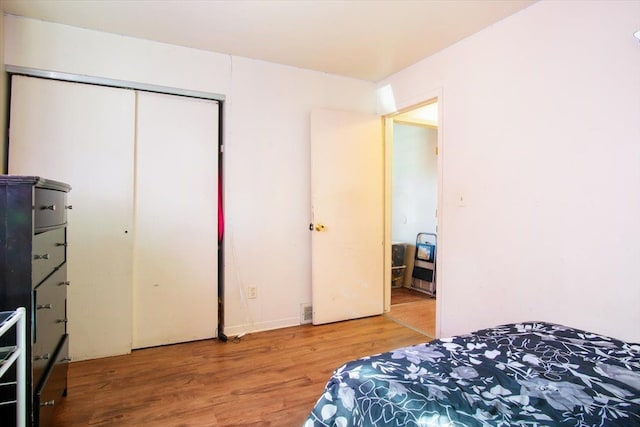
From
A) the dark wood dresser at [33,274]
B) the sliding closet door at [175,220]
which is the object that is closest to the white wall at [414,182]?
the sliding closet door at [175,220]

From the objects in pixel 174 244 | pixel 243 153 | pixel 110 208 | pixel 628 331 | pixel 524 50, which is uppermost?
pixel 524 50

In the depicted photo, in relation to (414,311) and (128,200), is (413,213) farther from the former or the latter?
(128,200)

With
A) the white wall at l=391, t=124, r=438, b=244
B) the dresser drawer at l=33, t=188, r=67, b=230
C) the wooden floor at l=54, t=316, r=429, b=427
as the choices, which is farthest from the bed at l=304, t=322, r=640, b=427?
the white wall at l=391, t=124, r=438, b=244

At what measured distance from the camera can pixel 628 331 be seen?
1.67 meters

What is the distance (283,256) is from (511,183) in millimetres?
1969

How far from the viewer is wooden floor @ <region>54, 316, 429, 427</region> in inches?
71.2

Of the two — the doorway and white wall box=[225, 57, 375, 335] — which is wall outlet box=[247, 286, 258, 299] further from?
the doorway

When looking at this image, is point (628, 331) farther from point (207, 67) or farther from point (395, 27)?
point (207, 67)

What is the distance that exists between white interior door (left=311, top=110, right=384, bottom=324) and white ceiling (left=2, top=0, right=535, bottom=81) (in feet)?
2.35

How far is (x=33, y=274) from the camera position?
1.26m

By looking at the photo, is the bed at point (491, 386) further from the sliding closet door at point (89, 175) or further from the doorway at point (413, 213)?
A: the doorway at point (413, 213)

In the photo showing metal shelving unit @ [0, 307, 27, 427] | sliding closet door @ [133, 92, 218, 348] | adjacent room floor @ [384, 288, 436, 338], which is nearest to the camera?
metal shelving unit @ [0, 307, 27, 427]

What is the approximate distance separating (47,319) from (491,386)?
180 centimetres

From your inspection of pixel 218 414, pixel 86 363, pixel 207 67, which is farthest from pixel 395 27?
pixel 86 363
